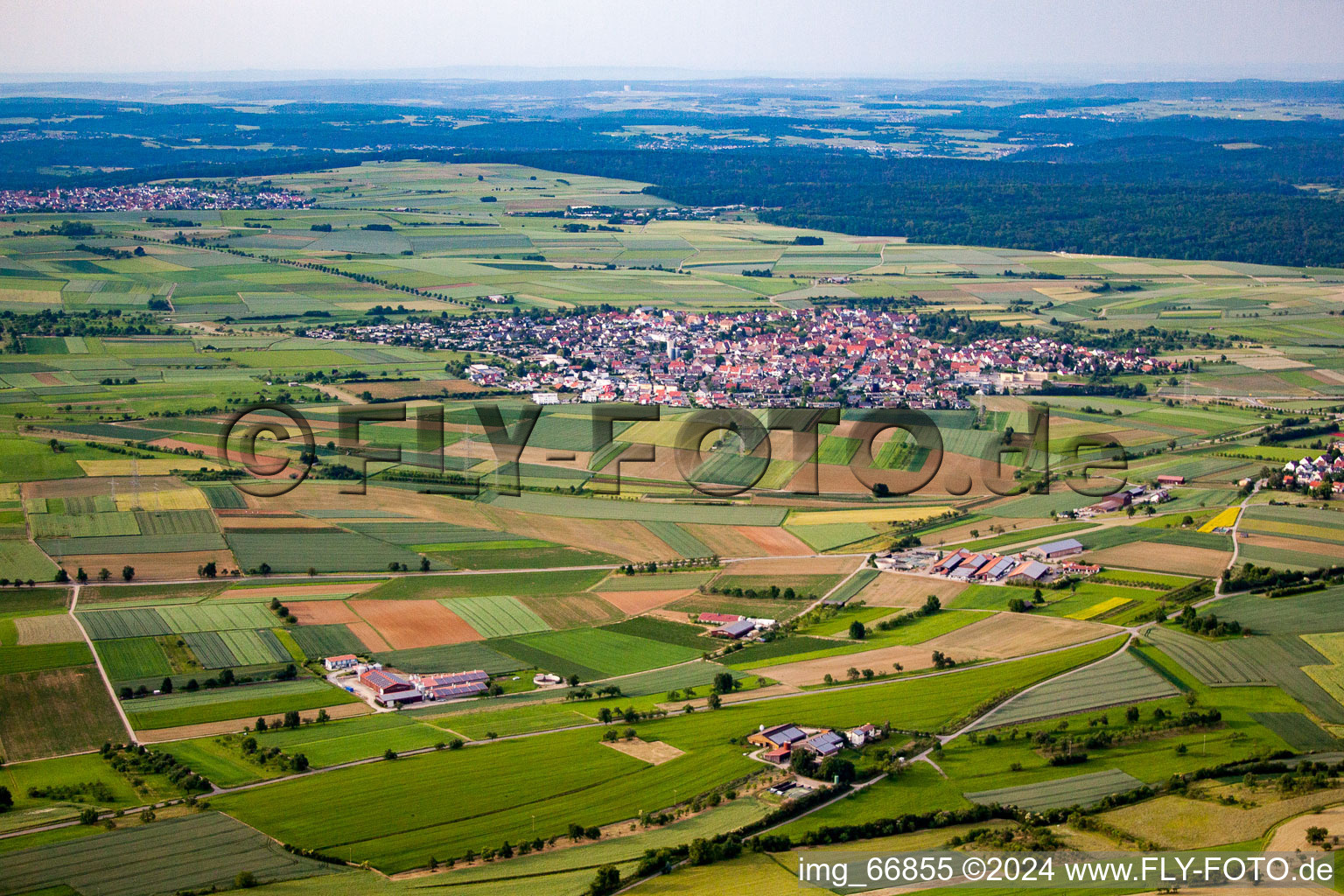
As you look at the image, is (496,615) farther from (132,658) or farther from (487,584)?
(132,658)

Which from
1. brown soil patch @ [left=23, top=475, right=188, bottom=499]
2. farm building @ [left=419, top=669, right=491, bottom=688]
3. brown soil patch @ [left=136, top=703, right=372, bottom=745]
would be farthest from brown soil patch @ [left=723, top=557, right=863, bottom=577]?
brown soil patch @ [left=23, top=475, right=188, bottom=499]

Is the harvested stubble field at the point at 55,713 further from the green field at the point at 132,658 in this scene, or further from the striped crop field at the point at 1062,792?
the striped crop field at the point at 1062,792

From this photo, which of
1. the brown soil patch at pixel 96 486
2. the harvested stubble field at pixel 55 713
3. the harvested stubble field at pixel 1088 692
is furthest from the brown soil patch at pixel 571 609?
the brown soil patch at pixel 96 486

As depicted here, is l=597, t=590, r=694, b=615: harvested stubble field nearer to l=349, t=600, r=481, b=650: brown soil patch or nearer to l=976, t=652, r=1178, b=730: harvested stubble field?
l=349, t=600, r=481, b=650: brown soil patch

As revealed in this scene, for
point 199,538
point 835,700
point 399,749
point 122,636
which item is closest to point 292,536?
point 199,538

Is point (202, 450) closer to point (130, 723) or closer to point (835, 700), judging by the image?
point (130, 723)
